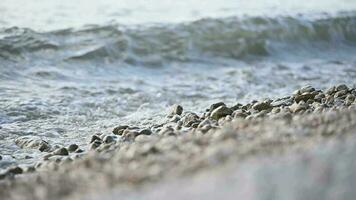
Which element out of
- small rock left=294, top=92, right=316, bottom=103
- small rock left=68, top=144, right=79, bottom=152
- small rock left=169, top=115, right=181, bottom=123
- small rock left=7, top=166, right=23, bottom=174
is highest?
small rock left=294, top=92, right=316, bottom=103

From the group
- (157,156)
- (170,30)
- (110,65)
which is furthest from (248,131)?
(170,30)

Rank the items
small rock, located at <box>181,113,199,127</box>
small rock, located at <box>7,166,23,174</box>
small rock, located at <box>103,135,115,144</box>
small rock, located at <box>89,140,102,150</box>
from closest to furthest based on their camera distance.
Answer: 1. small rock, located at <box>7,166,23,174</box>
2. small rock, located at <box>89,140,102,150</box>
3. small rock, located at <box>103,135,115,144</box>
4. small rock, located at <box>181,113,199,127</box>

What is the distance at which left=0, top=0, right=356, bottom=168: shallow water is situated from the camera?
592 centimetres

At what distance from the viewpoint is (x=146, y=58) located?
8.87 metres

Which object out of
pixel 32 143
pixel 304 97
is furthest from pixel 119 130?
pixel 304 97

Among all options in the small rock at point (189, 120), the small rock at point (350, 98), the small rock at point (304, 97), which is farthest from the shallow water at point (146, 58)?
the small rock at point (350, 98)

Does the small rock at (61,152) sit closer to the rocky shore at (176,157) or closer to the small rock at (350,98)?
the rocky shore at (176,157)

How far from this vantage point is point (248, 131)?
283 cm

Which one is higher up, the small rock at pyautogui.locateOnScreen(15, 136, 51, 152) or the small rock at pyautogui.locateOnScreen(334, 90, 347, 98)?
the small rock at pyautogui.locateOnScreen(334, 90, 347, 98)

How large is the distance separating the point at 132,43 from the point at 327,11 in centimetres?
497

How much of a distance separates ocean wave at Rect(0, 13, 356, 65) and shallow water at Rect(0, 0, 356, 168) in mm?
18

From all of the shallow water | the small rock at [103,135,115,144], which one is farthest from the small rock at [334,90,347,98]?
the small rock at [103,135,115,144]

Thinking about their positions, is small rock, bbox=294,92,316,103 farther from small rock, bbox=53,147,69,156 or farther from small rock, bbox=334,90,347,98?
small rock, bbox=53,147,69,156

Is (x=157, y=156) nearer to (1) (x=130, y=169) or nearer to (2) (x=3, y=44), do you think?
(1) (x=130, y=169)
